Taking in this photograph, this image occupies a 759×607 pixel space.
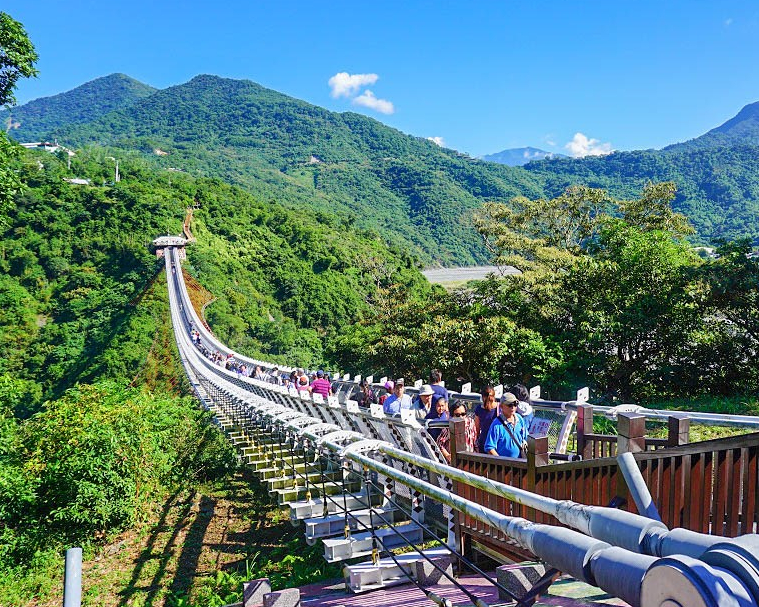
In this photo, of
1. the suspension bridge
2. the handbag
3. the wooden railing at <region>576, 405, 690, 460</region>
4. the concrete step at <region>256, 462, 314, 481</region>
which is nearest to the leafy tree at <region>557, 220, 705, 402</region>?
the suspension bridge

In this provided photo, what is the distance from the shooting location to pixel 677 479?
2.71m

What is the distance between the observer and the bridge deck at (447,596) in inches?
99.8

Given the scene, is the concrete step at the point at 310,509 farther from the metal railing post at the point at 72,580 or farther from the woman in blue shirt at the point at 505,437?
the metal railing post at the point at 72,580

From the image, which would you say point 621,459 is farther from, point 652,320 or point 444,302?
point 444,302

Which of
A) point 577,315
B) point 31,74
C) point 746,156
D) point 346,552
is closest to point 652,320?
point 577,315

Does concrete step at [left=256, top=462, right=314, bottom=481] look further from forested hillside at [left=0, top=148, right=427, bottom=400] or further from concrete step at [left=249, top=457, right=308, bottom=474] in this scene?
forested hillside at [left=0, top=148, right=427, bottom=400]

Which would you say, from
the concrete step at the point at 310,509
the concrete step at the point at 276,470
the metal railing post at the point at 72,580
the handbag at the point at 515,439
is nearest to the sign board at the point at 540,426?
the handbag at the point at 515,439

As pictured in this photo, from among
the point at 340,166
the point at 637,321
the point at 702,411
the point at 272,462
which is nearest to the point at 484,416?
the point at 272,462

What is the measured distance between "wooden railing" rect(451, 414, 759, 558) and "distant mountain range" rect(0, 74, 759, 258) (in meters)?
60.7

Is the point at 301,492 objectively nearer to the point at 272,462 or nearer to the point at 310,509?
the point at 310,509

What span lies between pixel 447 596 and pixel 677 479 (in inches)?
48.4

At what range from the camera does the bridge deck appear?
2.54 m

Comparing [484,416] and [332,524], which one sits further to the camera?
[484,416]

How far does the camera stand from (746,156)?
9338 cm
